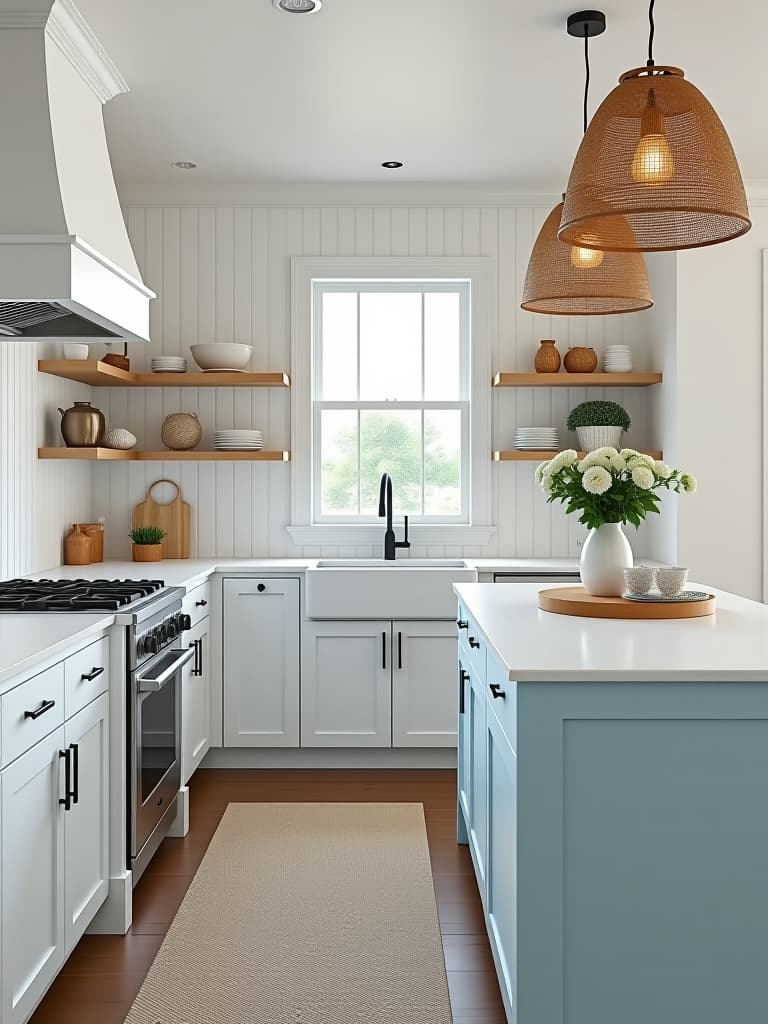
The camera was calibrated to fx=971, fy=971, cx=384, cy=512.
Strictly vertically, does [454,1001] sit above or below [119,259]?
below

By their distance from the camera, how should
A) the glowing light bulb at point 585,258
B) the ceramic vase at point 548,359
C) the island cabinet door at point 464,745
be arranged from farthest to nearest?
the ceramic vase at point 548,359
the island cabinet door at point 464,745
the glowing light bulb at point 585,258

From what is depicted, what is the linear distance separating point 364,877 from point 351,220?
320 centimetres

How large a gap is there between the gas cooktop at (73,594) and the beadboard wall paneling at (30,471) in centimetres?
30

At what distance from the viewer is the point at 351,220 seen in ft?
16.3

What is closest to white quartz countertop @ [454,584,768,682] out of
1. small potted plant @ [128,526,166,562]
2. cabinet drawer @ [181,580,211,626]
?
cabinet drawer @ [181,580,211,626]

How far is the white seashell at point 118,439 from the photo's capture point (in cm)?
461

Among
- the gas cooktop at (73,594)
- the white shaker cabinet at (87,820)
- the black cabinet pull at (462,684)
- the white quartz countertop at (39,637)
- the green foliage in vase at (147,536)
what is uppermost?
the green foliage in vase at (147,536)

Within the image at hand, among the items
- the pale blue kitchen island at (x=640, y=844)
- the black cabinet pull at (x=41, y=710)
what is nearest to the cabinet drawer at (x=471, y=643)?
the pale blue kitchen island at (x=640, y=844)

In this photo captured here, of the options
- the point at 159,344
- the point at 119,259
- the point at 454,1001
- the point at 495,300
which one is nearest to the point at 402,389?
the point at 495,300

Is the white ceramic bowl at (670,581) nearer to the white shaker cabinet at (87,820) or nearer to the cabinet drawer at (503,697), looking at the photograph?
the cabinet drawer at (503,697)

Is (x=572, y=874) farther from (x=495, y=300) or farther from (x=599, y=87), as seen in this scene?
(x=495, y=300)

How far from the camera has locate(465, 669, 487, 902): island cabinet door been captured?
269cm

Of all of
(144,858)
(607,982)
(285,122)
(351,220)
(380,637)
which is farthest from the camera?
(351,220)

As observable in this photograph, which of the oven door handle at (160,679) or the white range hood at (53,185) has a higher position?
the white range hood at (53,185)
